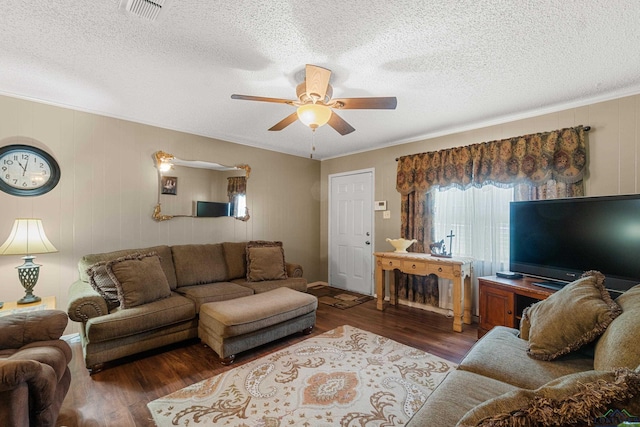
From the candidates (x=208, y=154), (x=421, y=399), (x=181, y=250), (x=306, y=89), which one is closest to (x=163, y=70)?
(x=306, y=89)

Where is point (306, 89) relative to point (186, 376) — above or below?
above

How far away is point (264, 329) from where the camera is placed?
271 centimetres

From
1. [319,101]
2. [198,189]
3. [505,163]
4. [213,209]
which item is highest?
[319,101]

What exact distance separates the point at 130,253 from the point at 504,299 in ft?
12.9

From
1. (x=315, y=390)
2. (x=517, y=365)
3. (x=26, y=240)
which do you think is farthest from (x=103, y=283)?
(x=517, y=365)

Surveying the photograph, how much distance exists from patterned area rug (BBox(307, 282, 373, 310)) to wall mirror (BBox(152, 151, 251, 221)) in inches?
70.0

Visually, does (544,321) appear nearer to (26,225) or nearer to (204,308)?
(204,308)

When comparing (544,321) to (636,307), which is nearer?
(636,307)

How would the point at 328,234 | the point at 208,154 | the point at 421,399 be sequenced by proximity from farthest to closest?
the point at 328,234, the point at 208,154, the point at 421,399

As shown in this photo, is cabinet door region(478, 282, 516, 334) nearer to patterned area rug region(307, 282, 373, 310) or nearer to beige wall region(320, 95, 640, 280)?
beige wall region(320, 95, 640, 280)

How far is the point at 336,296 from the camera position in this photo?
4.57m

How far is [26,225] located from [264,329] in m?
2.25

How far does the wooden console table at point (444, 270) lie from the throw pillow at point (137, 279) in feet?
8.70

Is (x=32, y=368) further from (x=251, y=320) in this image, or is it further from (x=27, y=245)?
(x=27, y=245)
